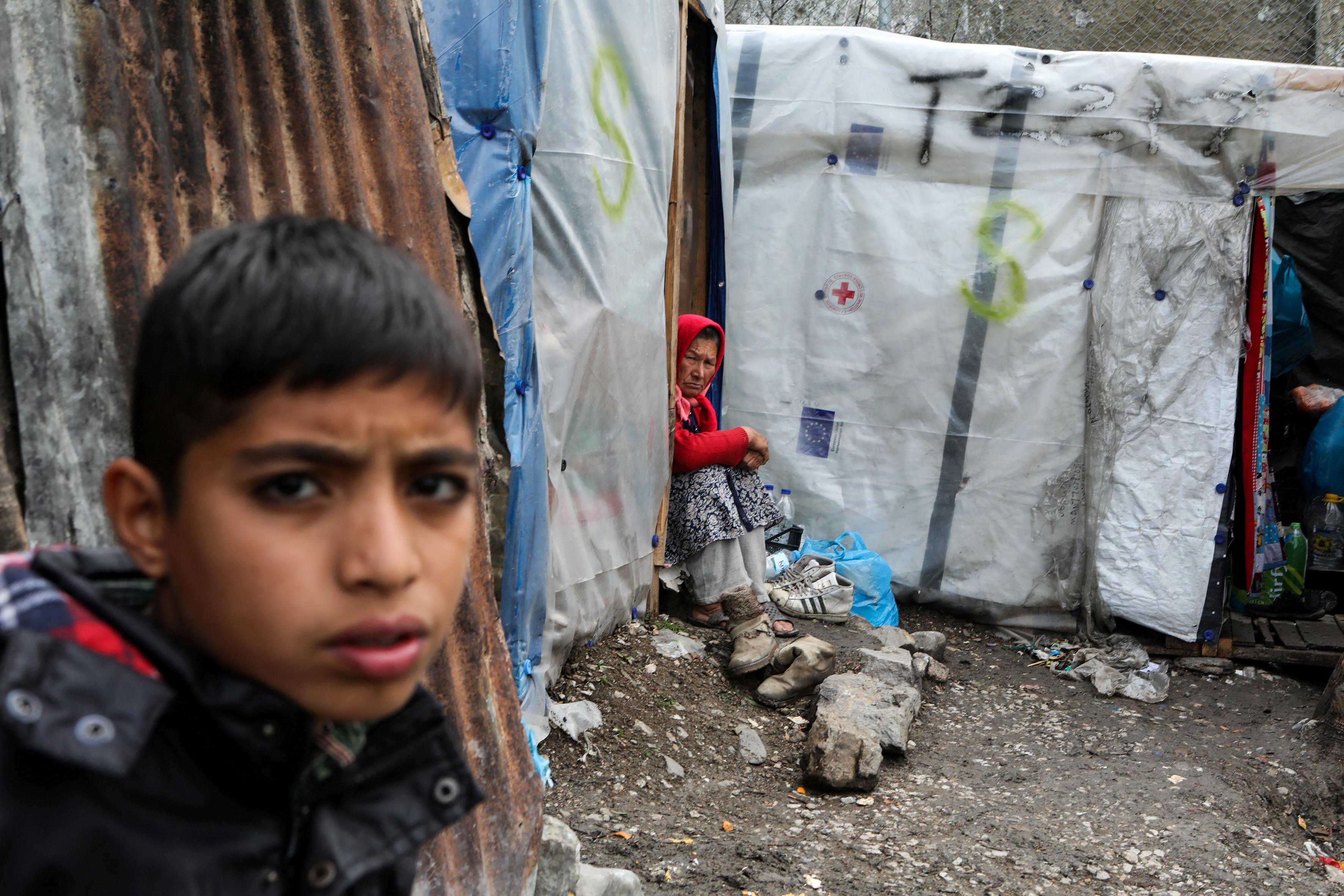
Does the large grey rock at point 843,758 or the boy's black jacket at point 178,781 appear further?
the large grey rock at point 843,758

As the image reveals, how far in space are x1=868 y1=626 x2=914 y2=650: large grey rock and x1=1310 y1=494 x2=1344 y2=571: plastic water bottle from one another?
8.49ft

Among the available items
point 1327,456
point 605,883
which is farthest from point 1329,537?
point 605,883

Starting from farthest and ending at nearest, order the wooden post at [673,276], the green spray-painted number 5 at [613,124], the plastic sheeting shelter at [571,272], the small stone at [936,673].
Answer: the small stone at [936,673], the wooden post at [673,276], the green spray-painted number 5 at [613,124], the plastic sheeting shelter at [571,272]

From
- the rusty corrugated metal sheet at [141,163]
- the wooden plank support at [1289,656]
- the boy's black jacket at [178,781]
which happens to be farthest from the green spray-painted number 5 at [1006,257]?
the boy's black jacket at [178,781]

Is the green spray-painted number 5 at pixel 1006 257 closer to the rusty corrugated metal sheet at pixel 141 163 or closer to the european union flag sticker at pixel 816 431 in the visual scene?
the european union flag sticker at pixel 816 431

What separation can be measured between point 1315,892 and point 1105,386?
2.83 meters

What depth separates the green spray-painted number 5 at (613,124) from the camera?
335 centimetres

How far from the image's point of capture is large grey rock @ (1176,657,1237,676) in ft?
16.9

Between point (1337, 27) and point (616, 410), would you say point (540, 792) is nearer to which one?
point (616, 410)

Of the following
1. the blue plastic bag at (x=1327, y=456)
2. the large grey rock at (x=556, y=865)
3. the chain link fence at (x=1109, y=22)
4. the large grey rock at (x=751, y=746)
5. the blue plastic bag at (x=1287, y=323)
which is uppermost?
the chain link fence at (x=1109, y=22)

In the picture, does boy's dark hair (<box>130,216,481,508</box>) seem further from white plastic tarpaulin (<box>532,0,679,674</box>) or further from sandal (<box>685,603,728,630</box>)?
sandal (<box>685,603,728,630</box>)

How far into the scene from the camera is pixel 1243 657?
528 cm

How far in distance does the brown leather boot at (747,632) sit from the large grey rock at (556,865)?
6.72ft

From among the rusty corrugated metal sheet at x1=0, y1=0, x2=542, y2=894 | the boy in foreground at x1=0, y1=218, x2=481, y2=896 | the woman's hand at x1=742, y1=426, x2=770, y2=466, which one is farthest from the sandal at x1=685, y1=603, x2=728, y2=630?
the boy in foreground at x1=0, y1=218, x2=481, y2=896
